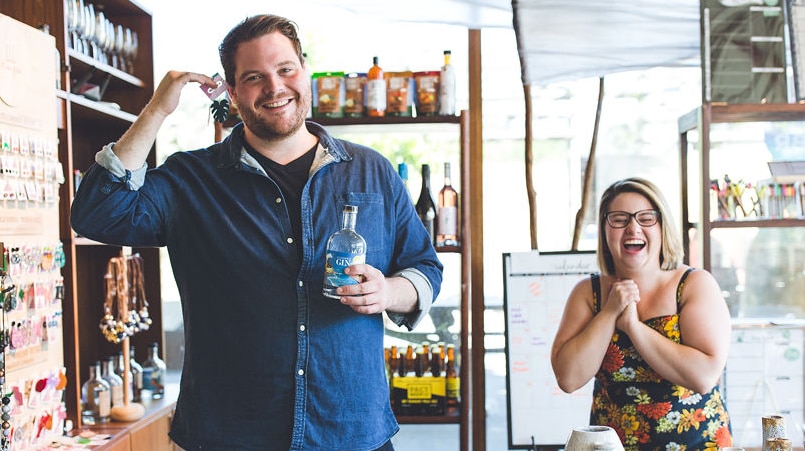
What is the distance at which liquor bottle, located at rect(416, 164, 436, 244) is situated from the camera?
327cm

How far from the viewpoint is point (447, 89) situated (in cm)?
321

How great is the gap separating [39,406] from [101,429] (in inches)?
20.0

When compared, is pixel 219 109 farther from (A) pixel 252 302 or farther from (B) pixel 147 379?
(B) pixel 147 379

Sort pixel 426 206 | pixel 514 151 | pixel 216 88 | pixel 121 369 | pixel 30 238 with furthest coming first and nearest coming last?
pixel 514 151 → pixel 426 206 → pixel 121 369 → pixel 30 238 → pixel 216 88

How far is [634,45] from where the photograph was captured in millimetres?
3213

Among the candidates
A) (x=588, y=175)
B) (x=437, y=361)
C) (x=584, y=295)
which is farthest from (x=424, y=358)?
(x=584, y=295)

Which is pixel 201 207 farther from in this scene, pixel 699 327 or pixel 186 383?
pixel 699 327

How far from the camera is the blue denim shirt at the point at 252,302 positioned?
1.57 metres

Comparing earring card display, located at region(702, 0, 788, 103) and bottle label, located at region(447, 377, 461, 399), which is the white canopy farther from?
bottle label, located at region(447, 377, 461, 399)

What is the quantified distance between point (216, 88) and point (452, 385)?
77.2 inches

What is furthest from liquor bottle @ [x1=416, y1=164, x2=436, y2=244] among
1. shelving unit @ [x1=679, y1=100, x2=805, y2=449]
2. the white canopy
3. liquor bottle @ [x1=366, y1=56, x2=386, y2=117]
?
shelving unit @ [x1=679, y1=100, x2=805, y2=449]

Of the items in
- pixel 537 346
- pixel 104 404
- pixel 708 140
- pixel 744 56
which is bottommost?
pixel 104 404

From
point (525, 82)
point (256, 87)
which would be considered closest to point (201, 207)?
point (256, 87)

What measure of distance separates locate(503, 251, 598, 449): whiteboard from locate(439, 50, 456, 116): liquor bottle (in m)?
0.66
